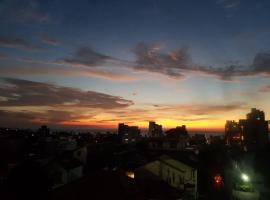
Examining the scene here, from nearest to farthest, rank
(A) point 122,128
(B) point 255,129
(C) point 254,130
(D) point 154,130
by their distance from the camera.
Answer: (B) point 255,129 < (C) point 254,130 < (A) point 122,128 < (D) point 154,130

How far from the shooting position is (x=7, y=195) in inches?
1046

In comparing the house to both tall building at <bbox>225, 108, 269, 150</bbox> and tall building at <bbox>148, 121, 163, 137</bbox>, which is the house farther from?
tall building at <bbox>148, 121, 163, 137</bbox>

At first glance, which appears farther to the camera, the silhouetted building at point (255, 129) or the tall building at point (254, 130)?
the silhouetted building at point (255, 129)

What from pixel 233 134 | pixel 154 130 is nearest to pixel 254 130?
pixel 233 134

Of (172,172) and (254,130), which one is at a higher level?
(254,130)

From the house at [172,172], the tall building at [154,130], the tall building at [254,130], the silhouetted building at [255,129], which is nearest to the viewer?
the house at [172,172]

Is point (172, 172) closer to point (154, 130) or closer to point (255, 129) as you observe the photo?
point (255, 129)

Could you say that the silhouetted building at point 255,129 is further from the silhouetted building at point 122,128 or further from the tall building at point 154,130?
the silhouetted building at point 122,128

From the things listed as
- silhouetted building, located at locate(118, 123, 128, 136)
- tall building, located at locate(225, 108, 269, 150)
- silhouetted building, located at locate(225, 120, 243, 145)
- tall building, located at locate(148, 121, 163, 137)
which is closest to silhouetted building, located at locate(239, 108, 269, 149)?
tall building, located at locate(225, 108, 269, 150)

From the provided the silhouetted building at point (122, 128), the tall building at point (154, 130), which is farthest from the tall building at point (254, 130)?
the silhouetted building at point (122, 128)

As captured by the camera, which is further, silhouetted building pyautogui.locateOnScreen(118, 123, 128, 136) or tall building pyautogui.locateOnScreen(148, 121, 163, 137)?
tall building pyautogui.locateOnScreen(148, 121, 163, 137)

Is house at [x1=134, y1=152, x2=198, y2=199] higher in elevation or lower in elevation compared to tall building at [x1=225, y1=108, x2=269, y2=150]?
lower

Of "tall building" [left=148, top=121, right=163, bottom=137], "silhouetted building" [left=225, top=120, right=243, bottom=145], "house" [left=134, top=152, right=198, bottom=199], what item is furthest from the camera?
"tall building" [left=148, top=121, right=163, bottom=137]

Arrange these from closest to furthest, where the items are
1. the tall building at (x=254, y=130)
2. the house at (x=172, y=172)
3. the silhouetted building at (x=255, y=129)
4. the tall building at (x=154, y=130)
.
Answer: the house at (x=172, y=172) < the tall building at (x=254, y=130) < the silhouetted building at (x=255, y=129) < the tall building at (x=154, y=130)
